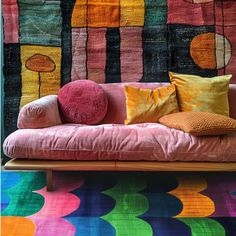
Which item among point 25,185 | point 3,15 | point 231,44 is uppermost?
point 3,15

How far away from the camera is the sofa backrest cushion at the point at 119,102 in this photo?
8.78ft

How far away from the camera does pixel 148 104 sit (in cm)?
252

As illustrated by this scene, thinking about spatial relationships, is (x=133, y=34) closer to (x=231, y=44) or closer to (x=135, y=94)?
(x=135, y=94)

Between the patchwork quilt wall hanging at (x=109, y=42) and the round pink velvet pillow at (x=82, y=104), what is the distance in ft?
1.08

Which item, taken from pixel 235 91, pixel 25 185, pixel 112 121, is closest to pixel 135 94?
pixel 112 121

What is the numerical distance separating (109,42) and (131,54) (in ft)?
0.74

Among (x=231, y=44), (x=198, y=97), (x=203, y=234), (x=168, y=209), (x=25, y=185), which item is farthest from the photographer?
(x=231, y=44)

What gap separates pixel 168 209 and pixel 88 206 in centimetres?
48

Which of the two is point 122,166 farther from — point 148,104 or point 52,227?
point 148,104

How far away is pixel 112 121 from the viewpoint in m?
2.67

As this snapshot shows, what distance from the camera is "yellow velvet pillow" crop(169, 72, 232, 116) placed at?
2.53 meters

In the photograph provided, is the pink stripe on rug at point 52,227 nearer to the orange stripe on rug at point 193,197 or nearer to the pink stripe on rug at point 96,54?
the orange stripe on rug at point 193,197

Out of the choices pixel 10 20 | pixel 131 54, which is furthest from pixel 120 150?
pixel 10 20

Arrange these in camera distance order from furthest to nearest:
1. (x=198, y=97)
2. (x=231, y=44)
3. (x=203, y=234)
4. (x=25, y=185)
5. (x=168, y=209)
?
(x=231, y=44), (x=198, y=97), (x=25, y=185), (x=168, y=209), (x=203, y=234)
